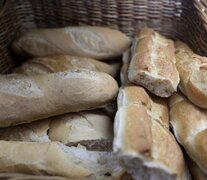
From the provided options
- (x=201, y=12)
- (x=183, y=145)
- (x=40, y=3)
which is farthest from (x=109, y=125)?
(x=40, y=3)

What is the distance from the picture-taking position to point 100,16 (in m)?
1.16

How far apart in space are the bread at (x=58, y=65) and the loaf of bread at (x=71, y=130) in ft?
0.56

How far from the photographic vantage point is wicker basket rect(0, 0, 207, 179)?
43.2 inches

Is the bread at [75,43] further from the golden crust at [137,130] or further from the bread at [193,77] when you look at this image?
the golden crust at [137,130]

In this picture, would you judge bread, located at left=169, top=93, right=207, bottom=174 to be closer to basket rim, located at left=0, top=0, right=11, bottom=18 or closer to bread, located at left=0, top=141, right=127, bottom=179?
bread, located at left=0, top=141, right=127, bottom=179

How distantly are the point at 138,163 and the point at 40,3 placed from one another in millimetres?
748

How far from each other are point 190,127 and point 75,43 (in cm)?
48

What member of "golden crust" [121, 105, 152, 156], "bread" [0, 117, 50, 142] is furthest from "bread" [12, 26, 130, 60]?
"golden crust" [121, 105, 152, 156]

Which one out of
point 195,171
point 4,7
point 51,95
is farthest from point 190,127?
point 4,7

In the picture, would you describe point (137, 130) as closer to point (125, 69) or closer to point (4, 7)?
point (125, 69)

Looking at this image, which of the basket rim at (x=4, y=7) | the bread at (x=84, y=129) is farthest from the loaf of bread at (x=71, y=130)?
the basket rim at (x=4, y=7)

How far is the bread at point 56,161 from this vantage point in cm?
72

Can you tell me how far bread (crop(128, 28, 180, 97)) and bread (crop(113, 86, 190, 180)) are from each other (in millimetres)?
83

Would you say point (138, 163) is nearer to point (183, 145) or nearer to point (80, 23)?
point (183, 145)
